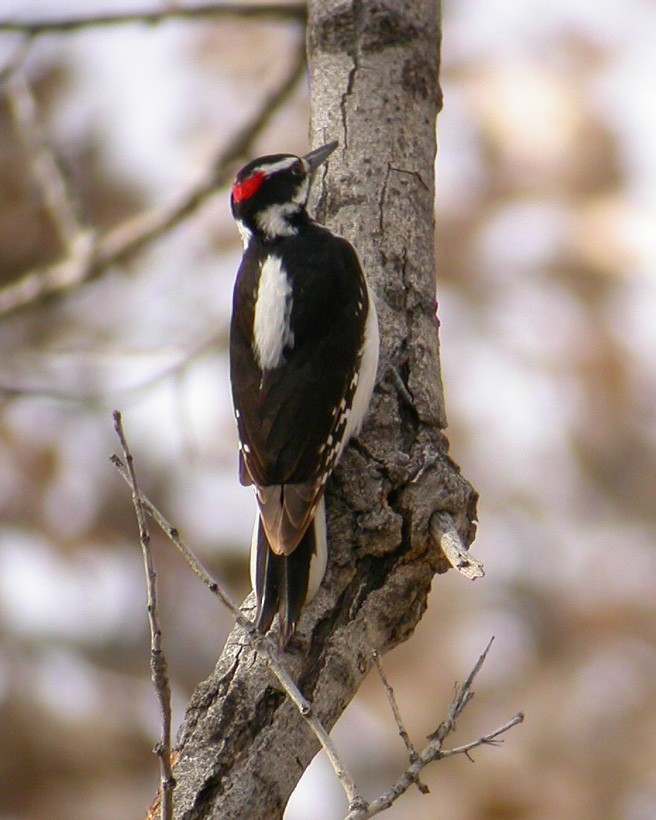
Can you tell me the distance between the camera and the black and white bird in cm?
288

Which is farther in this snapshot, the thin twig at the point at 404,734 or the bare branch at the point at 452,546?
the bare branch at the point at 452,546

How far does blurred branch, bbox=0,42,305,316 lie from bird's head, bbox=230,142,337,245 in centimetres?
195

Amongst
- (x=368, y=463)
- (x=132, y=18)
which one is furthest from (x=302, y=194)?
(x=132, y=18)

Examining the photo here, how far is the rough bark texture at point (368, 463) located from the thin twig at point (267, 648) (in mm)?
156

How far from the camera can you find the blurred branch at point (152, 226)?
226 inches

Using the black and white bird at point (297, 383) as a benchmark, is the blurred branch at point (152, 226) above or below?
above

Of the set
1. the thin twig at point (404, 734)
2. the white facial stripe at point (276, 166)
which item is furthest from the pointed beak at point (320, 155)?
the thin twig at point (404, 734)

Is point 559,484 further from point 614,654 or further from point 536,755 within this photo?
point 536,755

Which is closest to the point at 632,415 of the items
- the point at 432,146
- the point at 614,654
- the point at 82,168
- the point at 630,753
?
the point at 614,654

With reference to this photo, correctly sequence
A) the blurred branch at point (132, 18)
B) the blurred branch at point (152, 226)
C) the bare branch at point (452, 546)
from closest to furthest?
the bare branch at point (452, 546) → the blurred branch at point (132, 18) → the blurred branch at point (152, 226)

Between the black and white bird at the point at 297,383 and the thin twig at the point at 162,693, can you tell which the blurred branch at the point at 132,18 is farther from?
the thin twig at the point at 162,693

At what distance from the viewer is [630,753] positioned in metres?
8.05

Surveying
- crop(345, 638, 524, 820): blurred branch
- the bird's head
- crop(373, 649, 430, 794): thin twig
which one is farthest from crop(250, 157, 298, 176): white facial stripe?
crop(345, 638, 524, 820): blurred branch

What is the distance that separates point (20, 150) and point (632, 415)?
199 inches
